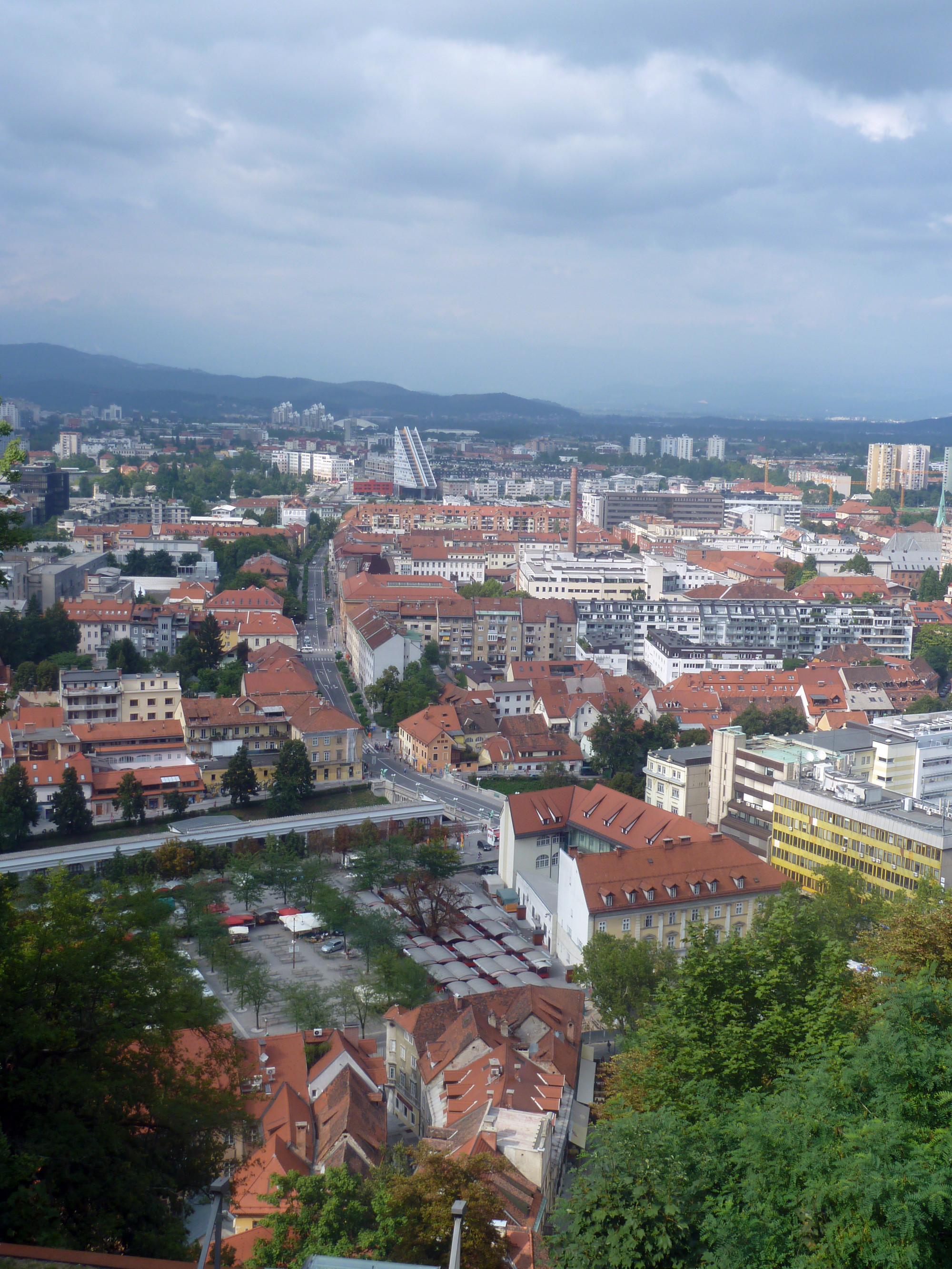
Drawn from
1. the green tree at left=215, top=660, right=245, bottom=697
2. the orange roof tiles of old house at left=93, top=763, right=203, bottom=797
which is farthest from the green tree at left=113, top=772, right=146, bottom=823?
the green tree at left=215, top=660, right=245, bottom=697

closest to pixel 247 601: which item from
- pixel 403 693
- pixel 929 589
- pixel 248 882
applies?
pixel 403 693

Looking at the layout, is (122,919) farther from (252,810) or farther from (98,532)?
(98,532)

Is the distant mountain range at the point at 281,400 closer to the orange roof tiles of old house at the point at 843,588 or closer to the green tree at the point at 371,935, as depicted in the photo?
the orange roof tiles of old house at the point at 843,588

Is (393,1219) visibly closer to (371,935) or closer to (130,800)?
(371,935)

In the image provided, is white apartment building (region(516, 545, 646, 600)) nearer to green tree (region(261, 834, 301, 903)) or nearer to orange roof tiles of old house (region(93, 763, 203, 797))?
orange roof tiles of old house (region(93, 763, 203, 797))

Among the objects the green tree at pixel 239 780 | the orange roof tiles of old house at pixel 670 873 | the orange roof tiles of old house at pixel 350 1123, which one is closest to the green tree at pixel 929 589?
the green tree at pixel 239 780

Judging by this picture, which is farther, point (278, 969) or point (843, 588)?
point (843, 588)
